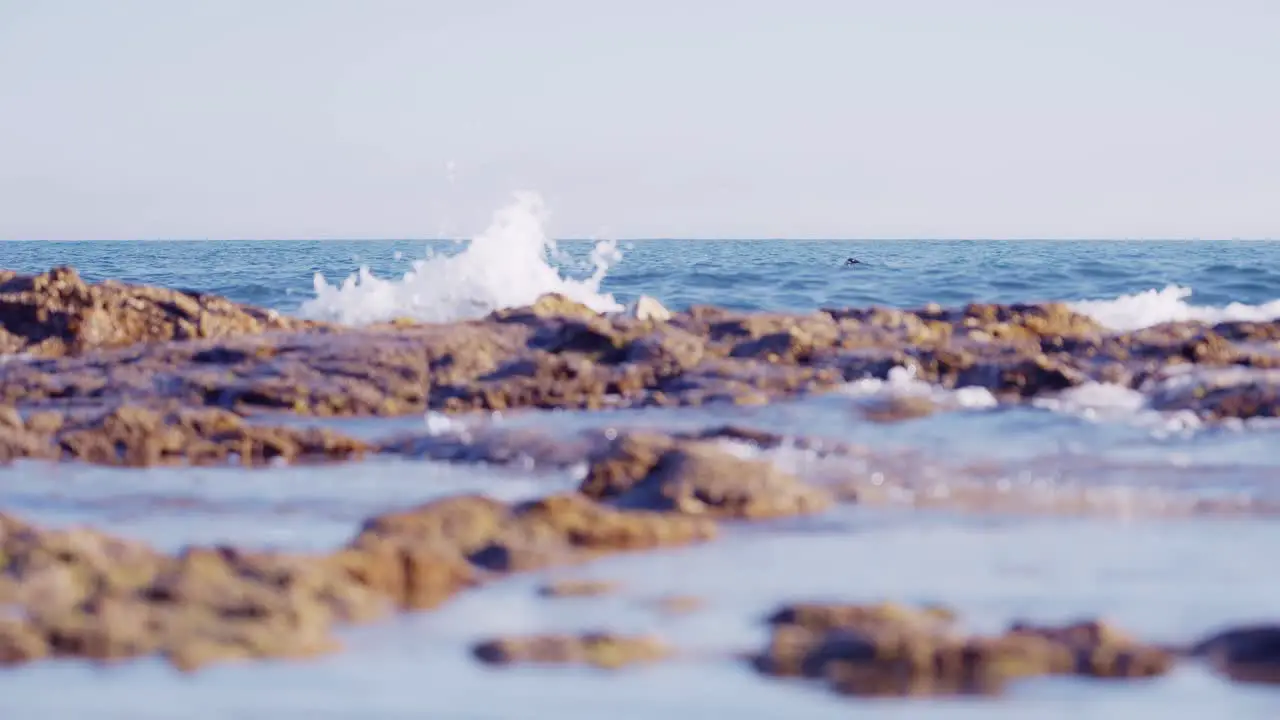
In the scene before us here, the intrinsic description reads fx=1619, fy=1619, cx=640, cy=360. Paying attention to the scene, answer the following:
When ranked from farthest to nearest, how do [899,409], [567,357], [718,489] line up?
[567,357] < [899,409] < [718,489]

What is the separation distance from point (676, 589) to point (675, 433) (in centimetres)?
401

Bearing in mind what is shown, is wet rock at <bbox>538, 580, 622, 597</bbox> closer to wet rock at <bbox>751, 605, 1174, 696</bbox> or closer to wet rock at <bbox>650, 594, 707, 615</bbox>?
wet rock at <bbox>650, 594, 707, 615</bbox>

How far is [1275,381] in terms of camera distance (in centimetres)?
1207

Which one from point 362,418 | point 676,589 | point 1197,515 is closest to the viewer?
point 676,589

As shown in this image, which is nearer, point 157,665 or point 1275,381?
point 157,665

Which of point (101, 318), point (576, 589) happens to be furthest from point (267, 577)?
point (101, 318)

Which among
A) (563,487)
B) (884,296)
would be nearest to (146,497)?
(563,487)

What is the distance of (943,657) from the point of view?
544 cm

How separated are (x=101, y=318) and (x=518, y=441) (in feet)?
22.0

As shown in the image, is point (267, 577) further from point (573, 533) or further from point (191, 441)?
point (191, 441)

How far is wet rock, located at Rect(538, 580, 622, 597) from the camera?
645 cm

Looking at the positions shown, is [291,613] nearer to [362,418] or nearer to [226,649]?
[226,649]

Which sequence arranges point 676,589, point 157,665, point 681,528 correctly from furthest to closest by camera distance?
1. point 681,528
2. point 676,589
3. point 157,665

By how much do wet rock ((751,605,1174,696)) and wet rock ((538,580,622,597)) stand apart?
3.05 ft
